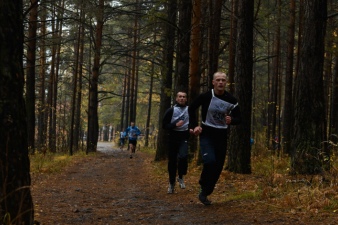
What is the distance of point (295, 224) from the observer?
3789 millimetres

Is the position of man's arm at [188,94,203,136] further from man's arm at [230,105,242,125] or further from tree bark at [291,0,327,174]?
tree bark at [291,0,327,174]

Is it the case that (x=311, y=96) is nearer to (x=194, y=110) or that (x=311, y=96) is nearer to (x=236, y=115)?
(x=236, y=115)

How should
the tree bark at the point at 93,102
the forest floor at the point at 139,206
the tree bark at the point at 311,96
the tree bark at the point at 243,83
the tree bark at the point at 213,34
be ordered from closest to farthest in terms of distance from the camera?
1. the forest floor at the point at 139,206
2. the tree bark at the point at 311,96
3. the tree bark at the point at 243,83
4. the tree bark at the point at 213,34
5. the tree bark at the point at 93,102

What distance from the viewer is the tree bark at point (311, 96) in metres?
6.81

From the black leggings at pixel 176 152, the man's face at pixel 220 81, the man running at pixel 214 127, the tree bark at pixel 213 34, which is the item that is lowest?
the black leggings at pixel 176 152

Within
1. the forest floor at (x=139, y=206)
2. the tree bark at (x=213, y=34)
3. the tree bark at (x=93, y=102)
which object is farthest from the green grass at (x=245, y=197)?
the tree bark at (x=93, y=102)

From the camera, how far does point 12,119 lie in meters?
3.04

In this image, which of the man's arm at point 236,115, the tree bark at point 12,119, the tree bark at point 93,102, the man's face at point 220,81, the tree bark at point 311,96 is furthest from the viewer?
the tree bark at point 93,102

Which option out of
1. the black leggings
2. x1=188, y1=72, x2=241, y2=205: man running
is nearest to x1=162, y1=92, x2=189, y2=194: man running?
the black leggings

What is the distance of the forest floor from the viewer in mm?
4305

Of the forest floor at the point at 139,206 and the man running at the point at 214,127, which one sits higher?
the man running at the point at 214,127

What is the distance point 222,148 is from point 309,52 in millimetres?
3475

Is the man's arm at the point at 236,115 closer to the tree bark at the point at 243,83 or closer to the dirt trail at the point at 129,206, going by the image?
the dirt trail at the point at 129,206

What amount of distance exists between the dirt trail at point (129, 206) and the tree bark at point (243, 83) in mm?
1619
